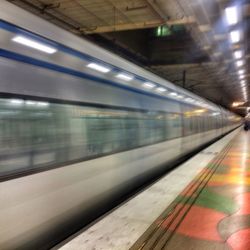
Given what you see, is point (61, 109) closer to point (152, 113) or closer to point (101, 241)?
point (101, 241)

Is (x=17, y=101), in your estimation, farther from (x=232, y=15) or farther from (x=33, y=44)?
(x=232, y=15)

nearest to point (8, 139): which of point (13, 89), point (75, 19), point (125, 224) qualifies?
point (13, 89)

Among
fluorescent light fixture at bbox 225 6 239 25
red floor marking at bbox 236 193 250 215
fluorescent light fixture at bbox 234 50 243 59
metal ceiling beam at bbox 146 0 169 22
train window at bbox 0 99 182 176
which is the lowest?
red floor marking at bbox 236 193 250 215

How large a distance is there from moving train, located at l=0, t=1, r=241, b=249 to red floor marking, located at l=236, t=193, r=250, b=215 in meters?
1.96

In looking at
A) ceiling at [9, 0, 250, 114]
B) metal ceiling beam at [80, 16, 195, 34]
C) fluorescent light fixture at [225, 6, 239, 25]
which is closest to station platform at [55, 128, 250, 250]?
ceiling at [9, 0, 250, 114]

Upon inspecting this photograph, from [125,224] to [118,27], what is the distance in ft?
20.9

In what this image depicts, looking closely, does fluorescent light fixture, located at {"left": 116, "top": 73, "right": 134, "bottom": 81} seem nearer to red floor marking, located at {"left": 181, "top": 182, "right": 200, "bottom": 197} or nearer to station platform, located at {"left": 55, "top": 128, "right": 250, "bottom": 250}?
station platform, located at {"left": 55, "top": 128, "right": 250, "bottom": 250}

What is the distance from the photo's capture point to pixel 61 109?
4.33 metres

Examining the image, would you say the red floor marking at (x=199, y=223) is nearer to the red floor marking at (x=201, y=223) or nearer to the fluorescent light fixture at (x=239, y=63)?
the red floor marking at (x=201, y=223)

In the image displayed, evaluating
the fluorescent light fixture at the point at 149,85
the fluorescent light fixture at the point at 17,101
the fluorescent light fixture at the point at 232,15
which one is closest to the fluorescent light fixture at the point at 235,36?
the fluorescent light fixture at the point at 232,15

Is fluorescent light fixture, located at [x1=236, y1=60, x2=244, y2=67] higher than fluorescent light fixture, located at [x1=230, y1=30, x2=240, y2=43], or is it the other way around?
fluorescent light fixture, located at [x1=236, y1=60, x2=244, y2=67]

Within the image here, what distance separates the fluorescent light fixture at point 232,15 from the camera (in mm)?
9156

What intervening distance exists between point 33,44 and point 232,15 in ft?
23.6

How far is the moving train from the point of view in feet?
11.5
